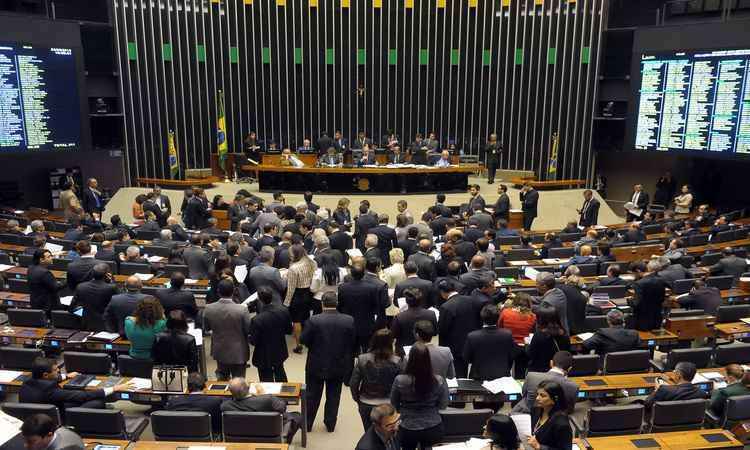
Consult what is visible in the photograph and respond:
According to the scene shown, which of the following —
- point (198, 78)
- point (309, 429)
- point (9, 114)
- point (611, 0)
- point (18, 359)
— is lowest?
point (309, 429)

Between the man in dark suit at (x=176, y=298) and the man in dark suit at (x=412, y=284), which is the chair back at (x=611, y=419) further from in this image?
the man in dark suit at (x=176, y=298)

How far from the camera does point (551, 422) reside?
13.1 ft

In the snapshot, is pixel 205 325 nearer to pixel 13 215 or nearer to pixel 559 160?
pixel 13 215

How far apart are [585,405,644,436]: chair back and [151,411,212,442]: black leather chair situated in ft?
10.2

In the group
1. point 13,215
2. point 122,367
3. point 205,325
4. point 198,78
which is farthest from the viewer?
point 198,78

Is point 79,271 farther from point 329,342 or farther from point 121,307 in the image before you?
point 329,342

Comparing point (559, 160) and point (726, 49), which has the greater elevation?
point (726, 49)

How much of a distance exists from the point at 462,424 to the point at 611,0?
16.8 metres

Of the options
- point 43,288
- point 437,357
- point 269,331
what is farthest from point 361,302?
point 43,288

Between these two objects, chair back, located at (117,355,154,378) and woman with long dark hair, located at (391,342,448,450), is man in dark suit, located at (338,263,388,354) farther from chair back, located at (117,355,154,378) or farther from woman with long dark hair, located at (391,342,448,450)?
woman with long dark hair, located at (391,342,448,450)

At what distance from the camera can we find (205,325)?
248 inches

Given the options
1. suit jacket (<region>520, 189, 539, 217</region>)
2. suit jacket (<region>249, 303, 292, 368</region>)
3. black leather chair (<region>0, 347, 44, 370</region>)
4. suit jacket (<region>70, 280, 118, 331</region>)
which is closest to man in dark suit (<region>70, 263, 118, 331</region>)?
suit jacket (<region>70, 280, 118, 331</region>)

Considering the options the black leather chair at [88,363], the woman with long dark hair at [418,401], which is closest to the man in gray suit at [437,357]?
the woman with long dark hair at [418,401]

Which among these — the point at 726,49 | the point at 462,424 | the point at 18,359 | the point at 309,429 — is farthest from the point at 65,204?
the point at 726,49
